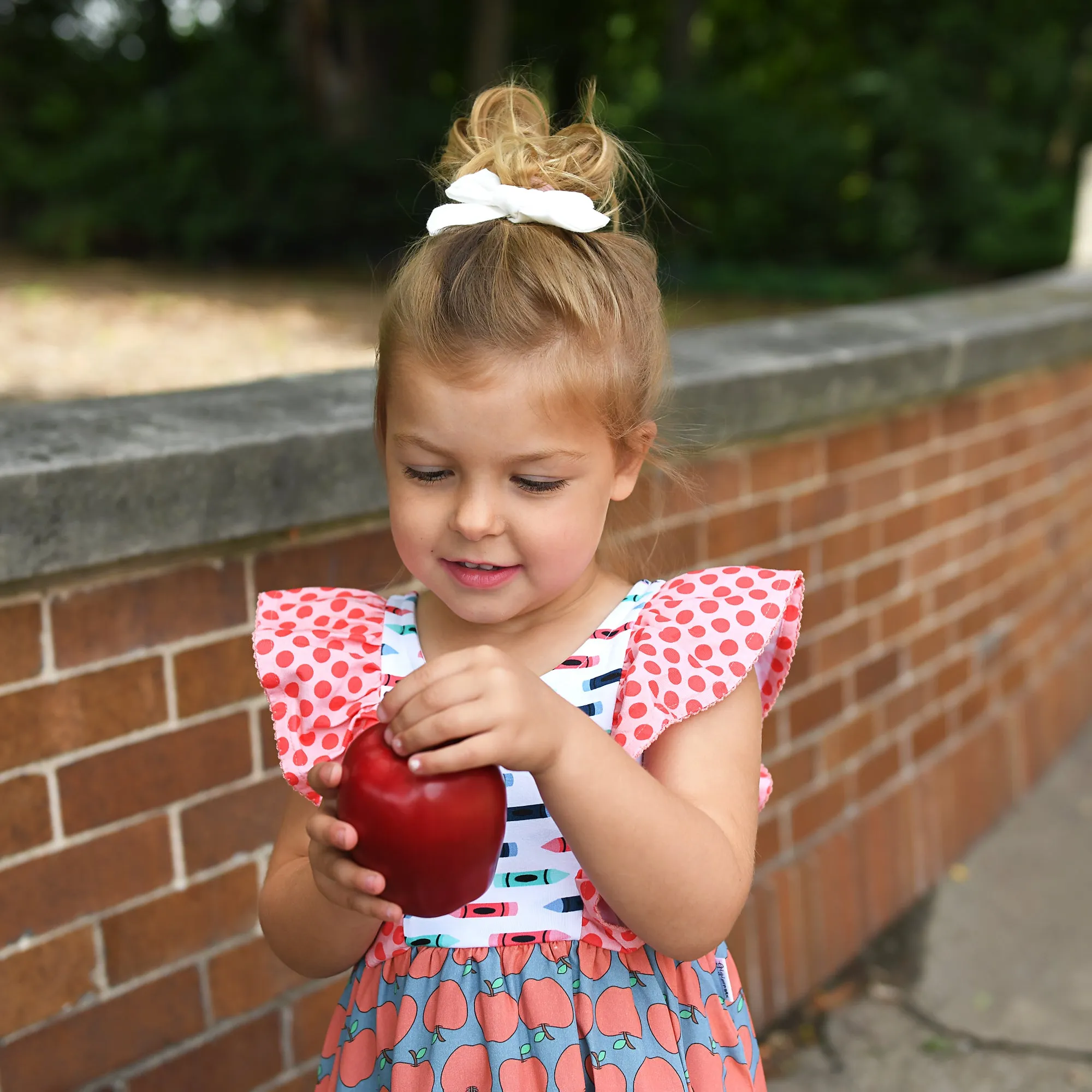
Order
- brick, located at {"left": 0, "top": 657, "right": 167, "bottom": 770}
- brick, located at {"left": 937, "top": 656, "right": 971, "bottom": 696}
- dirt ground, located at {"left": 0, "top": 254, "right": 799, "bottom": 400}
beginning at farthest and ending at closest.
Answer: dirt ground, located at {"left": 0, "top": 254, "right": 799, "bottom": 400}, brick, located at {"left": 937, "top": 656, "right": 971, "bottom": 696}, brick, located at {"left": 0, "top": 657, "right": 167, "bottom": 770}

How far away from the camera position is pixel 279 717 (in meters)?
1.51

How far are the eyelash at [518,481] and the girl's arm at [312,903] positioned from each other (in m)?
0.31

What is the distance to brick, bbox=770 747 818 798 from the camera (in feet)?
9.66

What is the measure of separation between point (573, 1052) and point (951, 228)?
1451cm

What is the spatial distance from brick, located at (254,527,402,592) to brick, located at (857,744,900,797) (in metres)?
1.59

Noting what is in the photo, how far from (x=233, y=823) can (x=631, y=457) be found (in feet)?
2.92

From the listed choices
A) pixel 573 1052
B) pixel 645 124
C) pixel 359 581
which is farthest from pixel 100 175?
pixel 573 1052

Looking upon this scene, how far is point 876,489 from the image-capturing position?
10.4ft

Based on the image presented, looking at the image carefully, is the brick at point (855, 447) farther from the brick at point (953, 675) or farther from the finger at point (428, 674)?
the finger at point (428, 674)

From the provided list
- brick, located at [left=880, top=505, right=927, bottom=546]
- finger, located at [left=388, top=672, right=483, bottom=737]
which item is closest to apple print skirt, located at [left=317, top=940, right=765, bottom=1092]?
finger, located at [left=388, top=672, right=483, bottom=737]

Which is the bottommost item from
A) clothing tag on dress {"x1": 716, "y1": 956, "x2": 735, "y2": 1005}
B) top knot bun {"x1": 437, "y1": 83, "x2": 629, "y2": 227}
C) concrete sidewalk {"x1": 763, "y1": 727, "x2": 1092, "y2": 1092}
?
concrete sidewalk {"x1": 763, "y1": 727, "x2": 1092, "y2": 1092}

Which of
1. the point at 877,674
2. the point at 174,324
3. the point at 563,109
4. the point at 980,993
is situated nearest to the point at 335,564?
the point at 877,674

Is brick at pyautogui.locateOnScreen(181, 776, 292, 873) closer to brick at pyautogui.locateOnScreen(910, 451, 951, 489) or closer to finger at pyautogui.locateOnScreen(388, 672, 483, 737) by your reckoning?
finger at pyautogui.locateOnScreen(388, 672, 483, 737)

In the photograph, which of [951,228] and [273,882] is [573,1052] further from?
[951,228]
